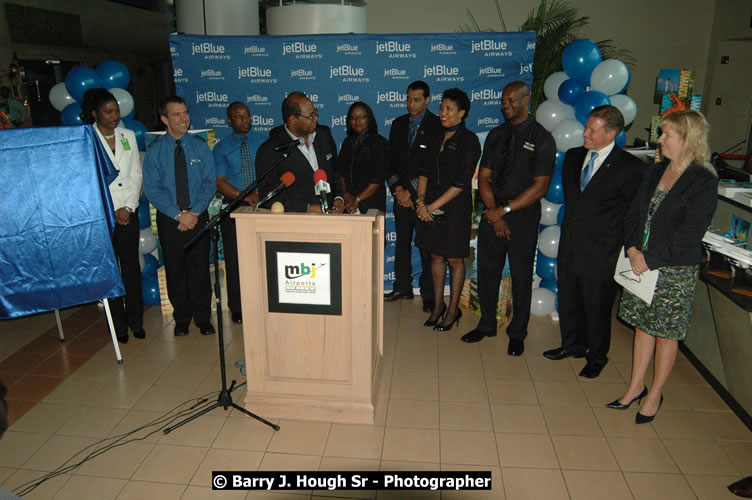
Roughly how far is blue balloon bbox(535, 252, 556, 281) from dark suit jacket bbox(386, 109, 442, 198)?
1.24 metres

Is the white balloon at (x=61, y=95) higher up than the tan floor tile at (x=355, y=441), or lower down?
higher up

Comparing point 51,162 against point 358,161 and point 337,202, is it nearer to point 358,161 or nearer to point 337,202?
point 337,202

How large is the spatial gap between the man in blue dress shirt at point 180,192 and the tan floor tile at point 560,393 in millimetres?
2624

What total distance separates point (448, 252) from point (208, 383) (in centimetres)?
201

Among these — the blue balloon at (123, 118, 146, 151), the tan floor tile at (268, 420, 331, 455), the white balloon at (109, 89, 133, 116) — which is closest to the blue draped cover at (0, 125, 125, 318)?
the blue balloon at (123, 118, 146, 151)

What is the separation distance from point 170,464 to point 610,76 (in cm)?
401

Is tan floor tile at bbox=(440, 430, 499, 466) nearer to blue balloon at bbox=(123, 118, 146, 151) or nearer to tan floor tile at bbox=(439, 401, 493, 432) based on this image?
tan floor tile at bbox=(439, 401, 493, 432)

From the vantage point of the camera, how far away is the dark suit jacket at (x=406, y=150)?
4402 mm

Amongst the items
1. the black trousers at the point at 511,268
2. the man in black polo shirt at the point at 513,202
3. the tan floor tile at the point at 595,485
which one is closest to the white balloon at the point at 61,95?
the man in black polo shirt at the point at 513,202

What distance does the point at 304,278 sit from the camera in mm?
2986

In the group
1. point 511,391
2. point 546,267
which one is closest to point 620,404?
point 511,391

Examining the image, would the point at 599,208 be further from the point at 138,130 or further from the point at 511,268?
the point at 138,130

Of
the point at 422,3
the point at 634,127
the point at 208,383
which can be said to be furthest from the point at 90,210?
the point at 634,127

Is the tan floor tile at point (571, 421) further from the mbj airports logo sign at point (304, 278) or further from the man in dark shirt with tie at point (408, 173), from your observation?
the man in dark shirt with tie at point (408, 173)
